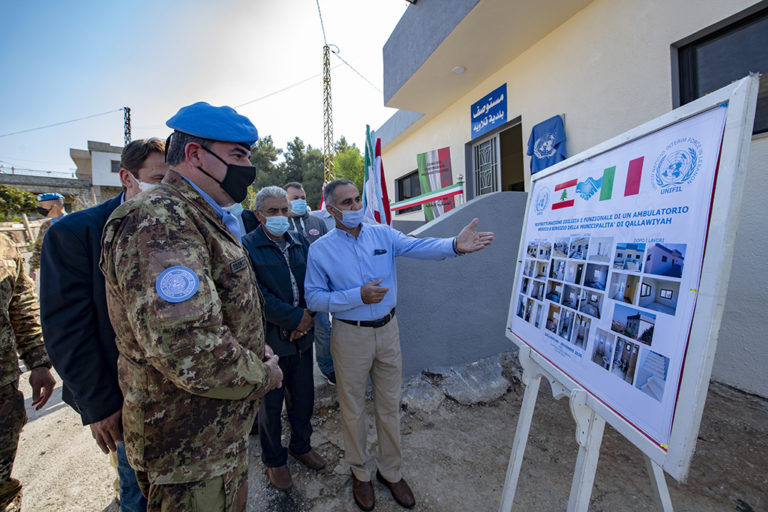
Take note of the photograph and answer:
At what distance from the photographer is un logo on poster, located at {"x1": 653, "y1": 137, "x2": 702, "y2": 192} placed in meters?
0.98

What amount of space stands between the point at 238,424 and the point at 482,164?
618 centimetres

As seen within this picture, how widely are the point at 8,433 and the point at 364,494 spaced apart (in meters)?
1.84

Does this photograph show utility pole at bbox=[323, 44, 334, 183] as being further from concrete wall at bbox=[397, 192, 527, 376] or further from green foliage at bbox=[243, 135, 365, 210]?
concrete wall at bbox=[397, 192, 527, 376]

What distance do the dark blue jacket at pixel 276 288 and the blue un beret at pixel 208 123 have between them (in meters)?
1.04

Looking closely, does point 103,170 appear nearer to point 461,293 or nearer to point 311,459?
point 461,293

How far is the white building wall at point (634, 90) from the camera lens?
8.74 ft

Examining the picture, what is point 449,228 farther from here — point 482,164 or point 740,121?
point 482,164

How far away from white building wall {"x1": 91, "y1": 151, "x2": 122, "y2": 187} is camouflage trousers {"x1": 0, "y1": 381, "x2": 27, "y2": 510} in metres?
32.4

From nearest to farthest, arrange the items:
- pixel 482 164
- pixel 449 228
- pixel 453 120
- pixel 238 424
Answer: pixel 238 424 < pixel 449 228 < pixel 482 164 < pixel 453 120

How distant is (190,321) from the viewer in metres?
0.91

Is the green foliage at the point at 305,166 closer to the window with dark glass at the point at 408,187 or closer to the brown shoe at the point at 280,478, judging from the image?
the window with dark glass at the point at 408,187

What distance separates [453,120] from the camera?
22.7 feet

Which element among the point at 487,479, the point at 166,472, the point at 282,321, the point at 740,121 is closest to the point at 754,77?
the point at 740,121

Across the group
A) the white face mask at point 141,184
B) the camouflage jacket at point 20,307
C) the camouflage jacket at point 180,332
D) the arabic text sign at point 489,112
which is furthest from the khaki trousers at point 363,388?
the arabic text sign at point 489,112
